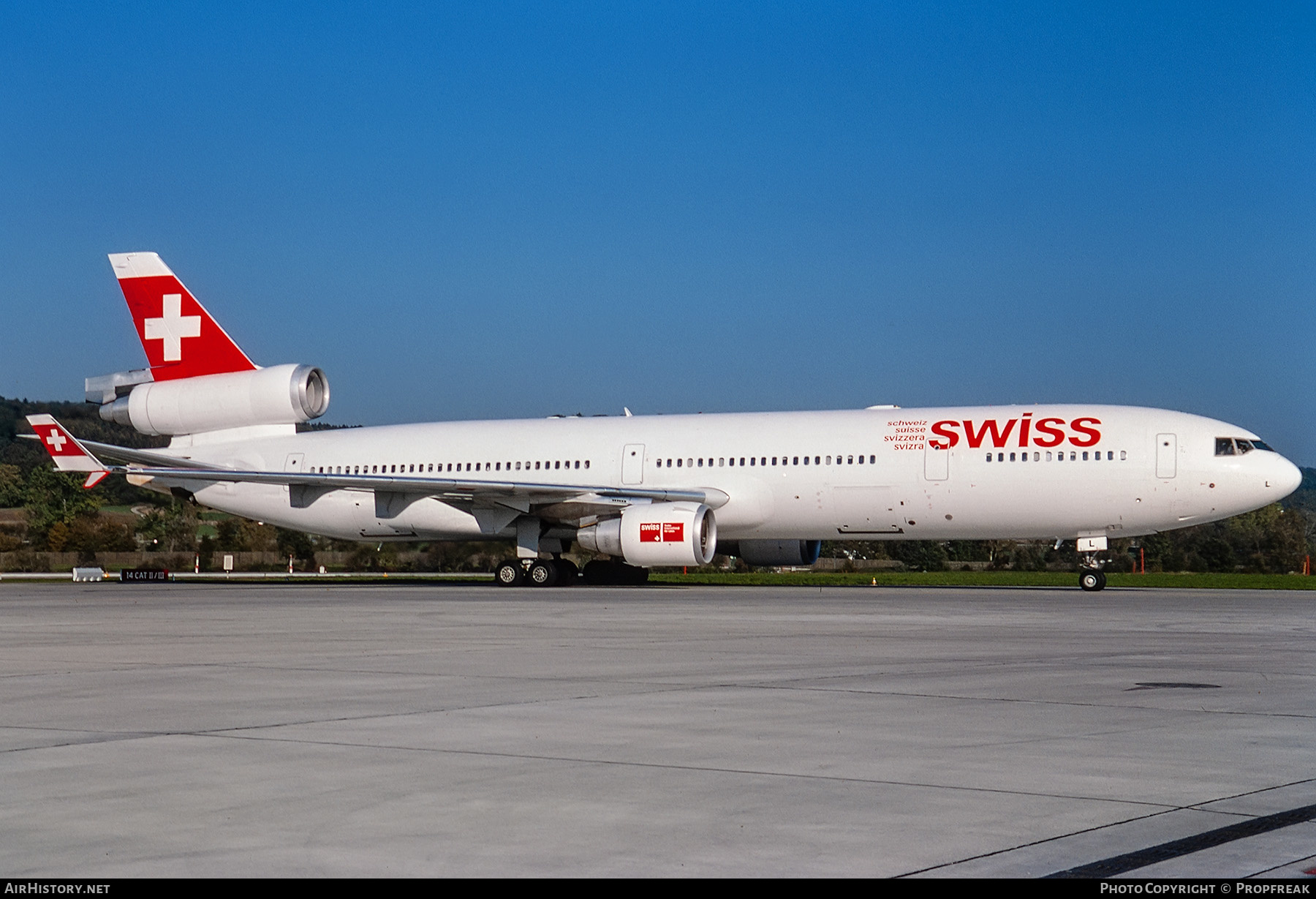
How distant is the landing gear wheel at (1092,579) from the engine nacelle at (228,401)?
62.4ft

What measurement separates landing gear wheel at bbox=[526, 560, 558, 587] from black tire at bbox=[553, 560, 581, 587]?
206 millimetres

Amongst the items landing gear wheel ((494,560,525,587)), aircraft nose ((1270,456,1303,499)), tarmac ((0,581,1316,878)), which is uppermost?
aircraft nose ((1270,456,1303,499))

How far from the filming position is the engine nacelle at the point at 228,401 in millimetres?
35469

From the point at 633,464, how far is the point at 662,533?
3708mm

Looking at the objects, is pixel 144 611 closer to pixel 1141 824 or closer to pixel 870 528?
pixel 870 528

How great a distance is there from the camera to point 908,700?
9.50 metres

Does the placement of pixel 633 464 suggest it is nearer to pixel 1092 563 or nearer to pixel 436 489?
pixel 436 489

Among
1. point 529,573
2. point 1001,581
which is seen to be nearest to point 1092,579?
point 1001,581

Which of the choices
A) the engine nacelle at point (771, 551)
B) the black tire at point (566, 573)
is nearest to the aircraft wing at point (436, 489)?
the black tire at point (566, 573)

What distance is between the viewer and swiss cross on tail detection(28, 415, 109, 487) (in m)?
31.4

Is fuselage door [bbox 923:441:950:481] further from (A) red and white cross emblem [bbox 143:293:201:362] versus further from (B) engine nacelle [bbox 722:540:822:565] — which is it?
(A) red and white cross emblem [bbox 143:293:201:362]

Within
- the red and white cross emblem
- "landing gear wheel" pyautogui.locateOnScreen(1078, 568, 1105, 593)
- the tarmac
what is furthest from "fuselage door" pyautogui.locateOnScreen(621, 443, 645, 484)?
the tarmac

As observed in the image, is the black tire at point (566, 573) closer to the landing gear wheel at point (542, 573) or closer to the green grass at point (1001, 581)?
the landing gear wheel at point (542, 573)

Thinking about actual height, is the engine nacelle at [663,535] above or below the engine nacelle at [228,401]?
below
